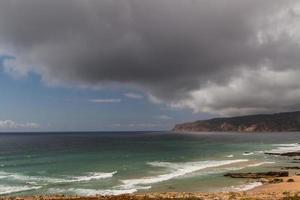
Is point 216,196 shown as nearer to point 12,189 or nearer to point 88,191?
point 88,191

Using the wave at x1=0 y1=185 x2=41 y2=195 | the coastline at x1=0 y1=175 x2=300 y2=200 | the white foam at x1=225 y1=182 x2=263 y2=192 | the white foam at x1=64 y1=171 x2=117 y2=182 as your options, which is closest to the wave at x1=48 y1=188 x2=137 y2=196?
the wave at x1=0 y1=185 x2=41 y2=195

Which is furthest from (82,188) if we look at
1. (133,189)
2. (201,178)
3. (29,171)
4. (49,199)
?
(29,171)

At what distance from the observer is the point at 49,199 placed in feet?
124

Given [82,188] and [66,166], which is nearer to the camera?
[82,188]

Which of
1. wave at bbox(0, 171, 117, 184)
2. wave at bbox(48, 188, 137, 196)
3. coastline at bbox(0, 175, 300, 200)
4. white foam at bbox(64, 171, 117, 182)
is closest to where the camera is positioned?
coastline at bbox(0, 175, 300, 200)

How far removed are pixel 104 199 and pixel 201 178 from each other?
896 inches

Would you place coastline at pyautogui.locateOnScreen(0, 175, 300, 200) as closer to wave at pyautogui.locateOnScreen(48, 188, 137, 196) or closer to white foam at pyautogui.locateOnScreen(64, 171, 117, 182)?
wave at pyautogui.locateOnScreen(48, 188, 137, 196)

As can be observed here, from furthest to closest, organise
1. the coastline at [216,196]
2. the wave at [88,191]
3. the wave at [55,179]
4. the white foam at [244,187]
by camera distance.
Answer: the wave at [55,179], the white foam at [244,187], the wave at [88,191], the coastline at [216,196]

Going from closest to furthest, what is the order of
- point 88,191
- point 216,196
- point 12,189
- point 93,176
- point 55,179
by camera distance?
point 216,196 → point 88,191 → point 12,189 → point 55,179 → point 93,176

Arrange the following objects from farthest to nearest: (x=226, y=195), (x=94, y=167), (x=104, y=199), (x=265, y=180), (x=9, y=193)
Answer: (x=94, y=167) < (x=265, y=180) < (x=9, y=193) < (x=226, y=195) < (x=104, y=199)

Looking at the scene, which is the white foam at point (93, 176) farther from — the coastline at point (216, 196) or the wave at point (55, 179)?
the coastline at point (216, 196)

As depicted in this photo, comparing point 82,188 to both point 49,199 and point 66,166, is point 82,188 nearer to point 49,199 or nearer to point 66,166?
point 49,199

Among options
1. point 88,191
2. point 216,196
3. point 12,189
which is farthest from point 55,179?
point 216,196

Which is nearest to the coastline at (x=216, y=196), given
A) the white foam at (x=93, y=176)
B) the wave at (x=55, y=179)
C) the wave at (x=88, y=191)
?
the wave at (x=88, y=191)
